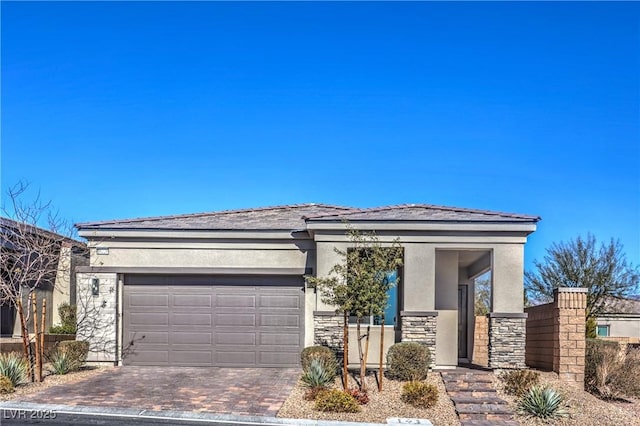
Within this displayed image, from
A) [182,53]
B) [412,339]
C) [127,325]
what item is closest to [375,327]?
[412,339]

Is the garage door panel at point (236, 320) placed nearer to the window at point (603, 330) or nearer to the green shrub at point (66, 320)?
the green shrub at point (66, 320)

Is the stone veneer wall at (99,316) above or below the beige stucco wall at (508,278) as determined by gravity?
below

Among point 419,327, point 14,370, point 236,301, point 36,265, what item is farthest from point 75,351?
point 419,327

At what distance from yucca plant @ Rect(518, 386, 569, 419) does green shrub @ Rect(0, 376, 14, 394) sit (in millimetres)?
10045

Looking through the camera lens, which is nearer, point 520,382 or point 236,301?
point 520,382

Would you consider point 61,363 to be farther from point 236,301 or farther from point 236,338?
point 236,301

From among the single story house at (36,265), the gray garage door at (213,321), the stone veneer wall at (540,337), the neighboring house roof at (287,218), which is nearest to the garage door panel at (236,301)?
the gray garage door at (213,321)

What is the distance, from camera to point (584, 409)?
11000 millimetres

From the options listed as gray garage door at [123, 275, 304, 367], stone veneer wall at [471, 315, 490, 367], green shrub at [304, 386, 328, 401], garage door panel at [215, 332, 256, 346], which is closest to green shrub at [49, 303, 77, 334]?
gray garage door at [123, 275, 304, 367]

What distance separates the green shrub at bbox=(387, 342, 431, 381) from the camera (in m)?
12.3

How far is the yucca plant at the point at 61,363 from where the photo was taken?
13.2 meters

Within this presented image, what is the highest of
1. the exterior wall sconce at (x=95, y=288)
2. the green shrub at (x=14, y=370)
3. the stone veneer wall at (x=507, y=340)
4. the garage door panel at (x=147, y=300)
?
the exterior wall sconce at (x=95, y=288)

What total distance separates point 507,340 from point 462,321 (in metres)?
4.07

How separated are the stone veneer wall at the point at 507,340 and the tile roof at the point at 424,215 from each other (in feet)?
7.75
